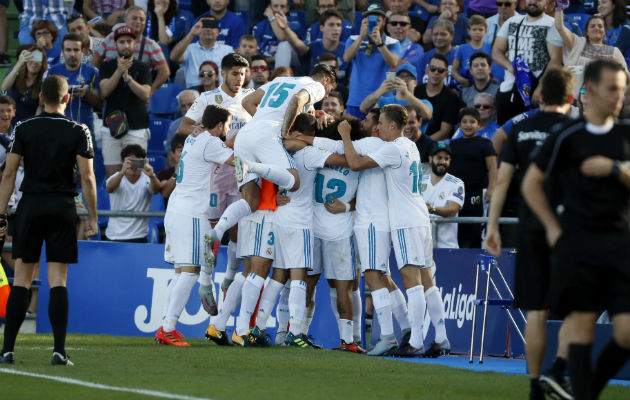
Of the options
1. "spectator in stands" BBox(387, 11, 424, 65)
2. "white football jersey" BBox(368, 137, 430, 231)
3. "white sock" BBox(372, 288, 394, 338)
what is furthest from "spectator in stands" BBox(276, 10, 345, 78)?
"white sock" BBox(372, 288, 394, 338)

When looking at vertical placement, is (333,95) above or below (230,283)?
above

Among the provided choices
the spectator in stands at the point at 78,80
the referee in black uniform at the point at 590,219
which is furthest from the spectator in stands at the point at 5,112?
the referee in black uniform at the point at 590,219

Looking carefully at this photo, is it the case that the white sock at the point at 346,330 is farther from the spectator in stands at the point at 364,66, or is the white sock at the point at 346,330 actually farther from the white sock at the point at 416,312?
the spectator in stands at the point at 364,66

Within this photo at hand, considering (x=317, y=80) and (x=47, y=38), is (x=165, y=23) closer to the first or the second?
(x=47, y=38)

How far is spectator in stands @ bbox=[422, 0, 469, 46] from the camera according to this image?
1833cm

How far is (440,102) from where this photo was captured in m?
16.2

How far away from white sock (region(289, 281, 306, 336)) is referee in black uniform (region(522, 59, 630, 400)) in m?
5.62

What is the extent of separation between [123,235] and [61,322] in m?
5.81

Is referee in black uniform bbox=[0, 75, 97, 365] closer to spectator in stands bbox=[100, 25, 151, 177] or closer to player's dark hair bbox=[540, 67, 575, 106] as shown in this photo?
player's dark hair bbox=[540, 67, 575, 106]

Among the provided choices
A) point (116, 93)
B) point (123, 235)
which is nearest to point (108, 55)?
point (116, 93)

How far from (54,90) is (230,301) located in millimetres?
3706

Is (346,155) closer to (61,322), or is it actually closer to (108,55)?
(61,322)

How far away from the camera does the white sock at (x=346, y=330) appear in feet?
40.1

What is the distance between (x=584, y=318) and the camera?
260 inches
